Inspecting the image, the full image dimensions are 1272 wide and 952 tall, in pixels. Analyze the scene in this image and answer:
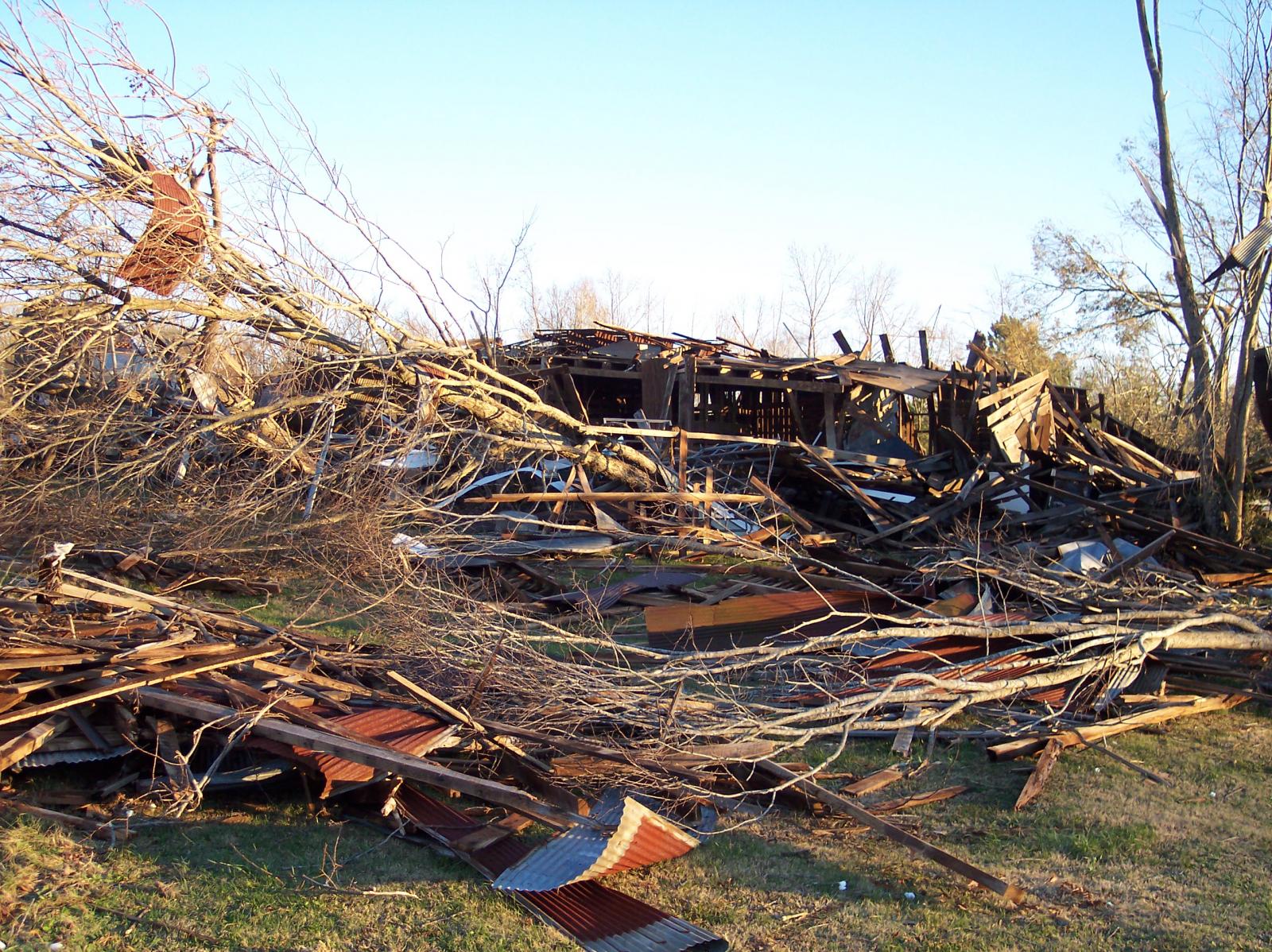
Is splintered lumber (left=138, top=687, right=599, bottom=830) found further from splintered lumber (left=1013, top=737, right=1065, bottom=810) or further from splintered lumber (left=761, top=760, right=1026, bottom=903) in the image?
splintered lumber (left=1013, top=737, right=1065, bottom=810)

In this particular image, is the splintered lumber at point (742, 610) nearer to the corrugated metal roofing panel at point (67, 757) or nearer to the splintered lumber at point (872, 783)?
the splintered lumber at point (872, 783)

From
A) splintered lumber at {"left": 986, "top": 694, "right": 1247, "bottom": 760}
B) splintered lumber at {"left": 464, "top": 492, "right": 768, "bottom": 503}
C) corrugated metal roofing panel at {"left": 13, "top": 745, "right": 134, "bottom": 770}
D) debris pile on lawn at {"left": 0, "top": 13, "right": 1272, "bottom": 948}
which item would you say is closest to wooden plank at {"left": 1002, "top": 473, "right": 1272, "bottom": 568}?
debris pile on lawn at {"left": 0, "top": 13, "right": 1272, "bottom": 948}

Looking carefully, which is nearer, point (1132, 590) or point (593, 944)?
point (593, 944)

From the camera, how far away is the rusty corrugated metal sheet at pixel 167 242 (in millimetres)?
6941

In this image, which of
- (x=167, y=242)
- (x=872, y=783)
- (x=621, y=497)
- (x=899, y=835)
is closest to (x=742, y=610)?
(x=872, y=783)

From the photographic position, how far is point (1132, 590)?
668 centimetres

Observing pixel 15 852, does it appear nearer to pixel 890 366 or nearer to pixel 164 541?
pixel 164 541

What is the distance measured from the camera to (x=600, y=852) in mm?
3818

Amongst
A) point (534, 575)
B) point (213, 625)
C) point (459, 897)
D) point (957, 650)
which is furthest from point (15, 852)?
point (534, 575)

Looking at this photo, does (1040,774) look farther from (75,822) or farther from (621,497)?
(621,497)

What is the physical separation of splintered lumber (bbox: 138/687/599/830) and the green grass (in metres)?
0.33

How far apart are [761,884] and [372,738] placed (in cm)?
187

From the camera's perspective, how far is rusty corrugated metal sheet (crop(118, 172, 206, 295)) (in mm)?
6941

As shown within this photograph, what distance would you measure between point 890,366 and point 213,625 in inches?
470
